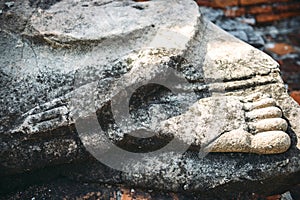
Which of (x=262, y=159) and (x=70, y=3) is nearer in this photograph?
(x=262, y=159)

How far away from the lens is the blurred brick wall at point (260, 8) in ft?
8.75

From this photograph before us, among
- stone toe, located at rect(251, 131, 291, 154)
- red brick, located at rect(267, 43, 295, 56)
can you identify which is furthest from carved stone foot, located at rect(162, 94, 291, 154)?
red brick, located at rect(267, 43, 295, 56)

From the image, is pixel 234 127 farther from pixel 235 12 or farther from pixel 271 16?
pixel 271 16

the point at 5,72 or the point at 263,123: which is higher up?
the point at 5,72

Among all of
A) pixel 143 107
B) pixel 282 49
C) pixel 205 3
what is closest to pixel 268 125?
pixel 143 107

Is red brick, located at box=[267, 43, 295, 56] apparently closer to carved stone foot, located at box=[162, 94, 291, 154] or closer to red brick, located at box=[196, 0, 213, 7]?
red brick, located at box=[196, 0, 213, 7]

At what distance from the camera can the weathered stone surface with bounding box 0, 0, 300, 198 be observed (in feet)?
4.25

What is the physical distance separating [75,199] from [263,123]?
65 centimetres

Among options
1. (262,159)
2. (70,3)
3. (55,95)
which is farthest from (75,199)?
(70,3)

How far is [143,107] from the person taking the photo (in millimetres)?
1364

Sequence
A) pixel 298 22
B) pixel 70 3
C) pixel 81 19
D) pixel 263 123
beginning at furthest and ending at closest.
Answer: pixel 298 22 → pixel 70 3 → pixel 81 19 → pixel 263 123

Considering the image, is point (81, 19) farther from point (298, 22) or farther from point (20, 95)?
point (298, 22)

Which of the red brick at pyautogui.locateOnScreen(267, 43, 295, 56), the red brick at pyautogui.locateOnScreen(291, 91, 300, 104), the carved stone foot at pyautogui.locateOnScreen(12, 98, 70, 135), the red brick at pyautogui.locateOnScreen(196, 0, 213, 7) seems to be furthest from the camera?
the red brick at pyautogui.locateOnScreen(196, 0, 213, 7)

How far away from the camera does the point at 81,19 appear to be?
4.87ft
